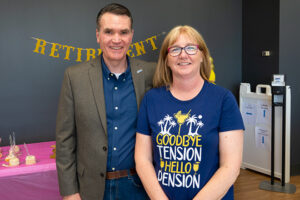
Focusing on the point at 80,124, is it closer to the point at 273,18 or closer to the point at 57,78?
the point at 57,78

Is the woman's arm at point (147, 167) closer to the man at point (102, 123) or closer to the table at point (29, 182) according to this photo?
the man at point (102, 123)

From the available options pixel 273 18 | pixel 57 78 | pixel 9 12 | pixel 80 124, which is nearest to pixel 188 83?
pixel 80 124

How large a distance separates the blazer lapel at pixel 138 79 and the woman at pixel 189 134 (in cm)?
17

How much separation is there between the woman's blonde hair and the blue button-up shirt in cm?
20

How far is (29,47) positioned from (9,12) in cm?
42

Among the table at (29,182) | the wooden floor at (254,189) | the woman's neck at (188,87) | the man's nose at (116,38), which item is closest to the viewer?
the woman's neck at (188,87)

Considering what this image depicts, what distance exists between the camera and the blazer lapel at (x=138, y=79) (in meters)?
1.71

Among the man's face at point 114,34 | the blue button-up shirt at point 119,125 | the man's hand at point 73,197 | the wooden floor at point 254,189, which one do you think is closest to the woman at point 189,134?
the blue button-up shirt at point 119,125

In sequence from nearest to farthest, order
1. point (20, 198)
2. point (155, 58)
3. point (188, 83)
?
1. point (188, 83)
2. point (20, 198)
3. point (155, 58)

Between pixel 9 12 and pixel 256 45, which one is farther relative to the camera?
pixel 256 45

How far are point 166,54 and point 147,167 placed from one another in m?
0.56

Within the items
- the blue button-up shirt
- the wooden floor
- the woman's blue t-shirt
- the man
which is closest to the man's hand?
the man

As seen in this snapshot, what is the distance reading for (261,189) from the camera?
3.68m

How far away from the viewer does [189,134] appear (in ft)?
4.57
